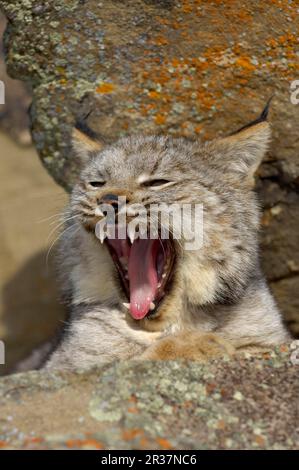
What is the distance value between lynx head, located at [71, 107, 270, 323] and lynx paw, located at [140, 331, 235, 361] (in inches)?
11.2

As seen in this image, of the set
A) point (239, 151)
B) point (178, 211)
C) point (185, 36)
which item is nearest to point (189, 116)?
point (185, 36)

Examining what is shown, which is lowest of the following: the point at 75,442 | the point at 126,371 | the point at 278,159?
the point at 278,159

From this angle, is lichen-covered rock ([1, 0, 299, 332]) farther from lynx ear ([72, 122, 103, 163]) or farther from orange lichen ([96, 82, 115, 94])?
lynx ear ([72, 122, 103, 163])

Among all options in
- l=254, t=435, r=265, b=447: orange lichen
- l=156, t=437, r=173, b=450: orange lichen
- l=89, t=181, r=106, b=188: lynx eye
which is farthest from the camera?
l=89, t=181, r=106, b=188: lynx eye

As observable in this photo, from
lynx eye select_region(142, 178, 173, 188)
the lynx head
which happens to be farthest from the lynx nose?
lynx eye select_region(142, 178, 173, 188)

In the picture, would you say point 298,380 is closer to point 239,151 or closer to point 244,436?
point 244,436

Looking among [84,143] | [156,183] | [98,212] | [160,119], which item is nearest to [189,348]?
[98,212]

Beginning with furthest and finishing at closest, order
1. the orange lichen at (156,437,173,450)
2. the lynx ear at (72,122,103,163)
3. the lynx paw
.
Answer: the lynx ear at (72,122,103,163)
the lynx paw
the orange lichen at (156,437,173,450)

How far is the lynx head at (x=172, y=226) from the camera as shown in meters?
4.18

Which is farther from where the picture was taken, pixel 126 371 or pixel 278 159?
pixel 278 159

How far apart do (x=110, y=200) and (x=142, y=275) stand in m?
0.54

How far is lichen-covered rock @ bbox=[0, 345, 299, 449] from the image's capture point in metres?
3.06

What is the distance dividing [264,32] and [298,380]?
9.27 feet

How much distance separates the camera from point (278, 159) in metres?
5.46
